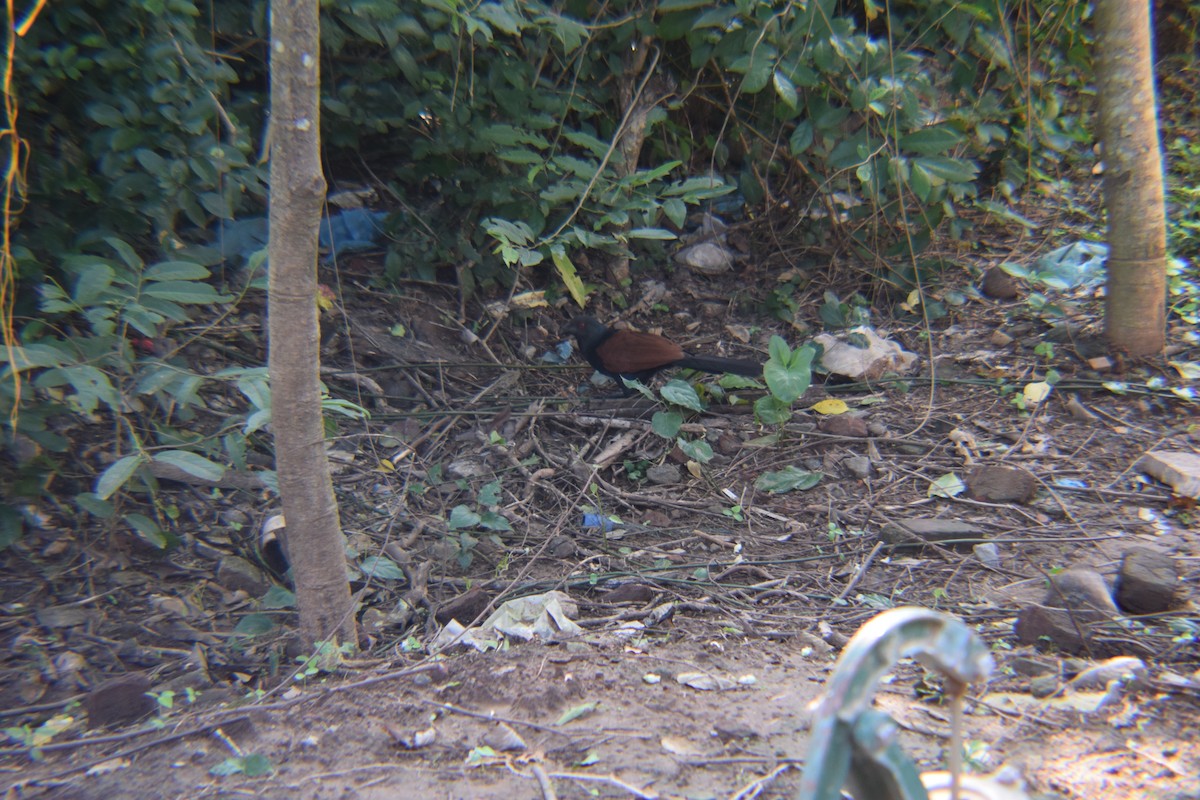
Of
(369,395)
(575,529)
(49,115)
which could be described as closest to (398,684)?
(575,529)

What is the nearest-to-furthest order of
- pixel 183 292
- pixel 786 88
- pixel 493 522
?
1. pixel 183 292
2. pixel 493 522
3. pixel 786 88

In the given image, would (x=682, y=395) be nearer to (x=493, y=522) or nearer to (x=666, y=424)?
(x=666, y=424)

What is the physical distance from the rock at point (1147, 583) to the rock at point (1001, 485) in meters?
0.83

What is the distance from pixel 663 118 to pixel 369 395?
91.8 inches

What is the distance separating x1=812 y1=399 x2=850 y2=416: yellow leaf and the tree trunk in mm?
1533

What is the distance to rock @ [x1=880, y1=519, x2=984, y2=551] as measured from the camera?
3141 millimetres

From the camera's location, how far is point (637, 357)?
15.4 ft

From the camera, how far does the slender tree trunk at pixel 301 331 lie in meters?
2.16

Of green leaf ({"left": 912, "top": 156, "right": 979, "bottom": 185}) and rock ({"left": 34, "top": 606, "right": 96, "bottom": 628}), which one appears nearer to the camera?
rock ({"left": 34, "top": 606, "right": 96, "bottom": 628})

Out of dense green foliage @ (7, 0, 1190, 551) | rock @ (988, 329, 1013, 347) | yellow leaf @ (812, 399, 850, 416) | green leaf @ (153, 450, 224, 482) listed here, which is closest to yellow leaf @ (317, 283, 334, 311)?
dense green foliage @ (7, 0, 1190, 551)

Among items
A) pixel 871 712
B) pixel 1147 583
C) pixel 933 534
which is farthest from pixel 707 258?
pixel 871 712

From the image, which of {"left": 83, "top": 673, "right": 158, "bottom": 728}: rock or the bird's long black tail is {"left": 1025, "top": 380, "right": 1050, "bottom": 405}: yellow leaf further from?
{"left": 83, "top": 673, "right": 158, "bottom": 728}: rock

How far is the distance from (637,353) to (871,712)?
3661mm

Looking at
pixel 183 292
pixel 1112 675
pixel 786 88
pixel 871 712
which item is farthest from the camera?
pixel 786 88
